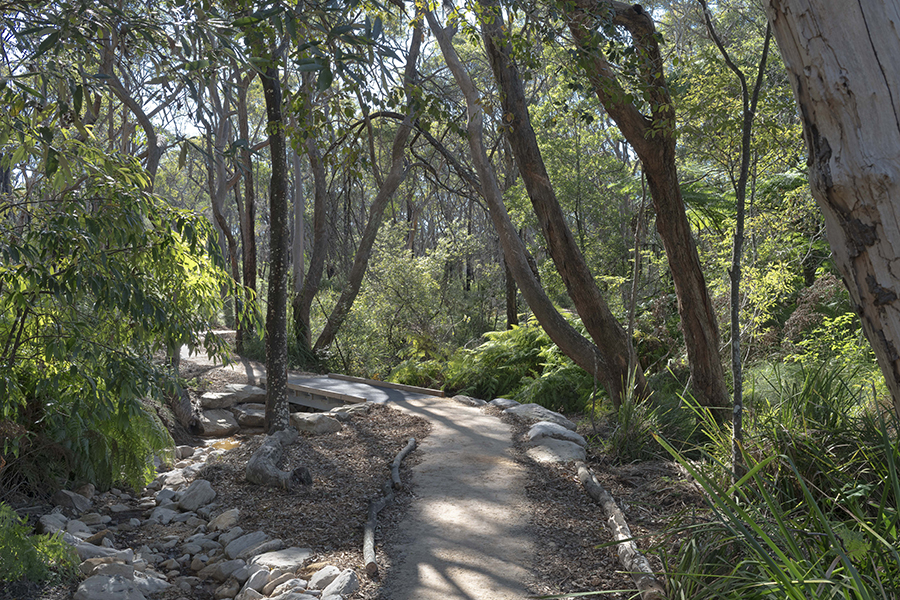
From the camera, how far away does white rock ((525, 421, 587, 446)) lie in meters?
6.46

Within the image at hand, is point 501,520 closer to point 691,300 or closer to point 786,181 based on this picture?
point 691,300

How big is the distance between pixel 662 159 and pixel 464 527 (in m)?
3.86

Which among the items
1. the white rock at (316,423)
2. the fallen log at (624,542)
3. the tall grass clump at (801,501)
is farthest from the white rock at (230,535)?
the tall grass clump at (801,501)

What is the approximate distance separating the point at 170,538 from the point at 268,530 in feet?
3.08

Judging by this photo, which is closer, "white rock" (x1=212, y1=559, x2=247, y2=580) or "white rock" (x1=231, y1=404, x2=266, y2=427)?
"white rock" (x1=212, y1=559, x2=247, y2=580)

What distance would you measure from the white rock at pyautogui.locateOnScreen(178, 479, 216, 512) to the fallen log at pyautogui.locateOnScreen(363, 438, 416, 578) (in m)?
1.62

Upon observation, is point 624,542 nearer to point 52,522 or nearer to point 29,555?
point 29,555

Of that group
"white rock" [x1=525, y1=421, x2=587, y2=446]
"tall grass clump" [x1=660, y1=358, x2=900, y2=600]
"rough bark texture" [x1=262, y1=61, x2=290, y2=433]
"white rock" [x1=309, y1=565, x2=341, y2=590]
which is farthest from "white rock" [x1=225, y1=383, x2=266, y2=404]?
"tall grass clump" [x1=660, y1=358, x2=900, y2=600]

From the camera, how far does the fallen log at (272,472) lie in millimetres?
5469

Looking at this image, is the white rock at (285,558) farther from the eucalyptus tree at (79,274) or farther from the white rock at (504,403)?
the white rock at (504,403)

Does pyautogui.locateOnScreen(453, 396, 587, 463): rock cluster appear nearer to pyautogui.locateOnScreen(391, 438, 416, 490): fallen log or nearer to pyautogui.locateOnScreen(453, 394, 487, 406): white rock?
pyautogui.locateOnScreen(453, 394, 487, 406): white rock

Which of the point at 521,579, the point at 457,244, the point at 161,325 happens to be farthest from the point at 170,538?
Answer: the point at 457,244

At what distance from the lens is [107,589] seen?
3.54 m

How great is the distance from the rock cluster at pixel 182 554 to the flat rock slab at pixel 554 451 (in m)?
2.64
